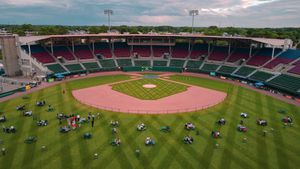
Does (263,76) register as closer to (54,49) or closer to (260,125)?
(260,125)

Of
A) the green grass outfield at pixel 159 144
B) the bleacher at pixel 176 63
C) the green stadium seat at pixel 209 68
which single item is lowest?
the green grass outfield at pixel 159 144

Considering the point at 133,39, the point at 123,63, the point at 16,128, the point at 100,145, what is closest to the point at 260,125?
the point at 100,145

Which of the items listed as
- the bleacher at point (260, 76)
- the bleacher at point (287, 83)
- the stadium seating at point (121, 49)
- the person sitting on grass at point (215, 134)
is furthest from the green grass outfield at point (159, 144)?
the stadium seating at point (121, 49)

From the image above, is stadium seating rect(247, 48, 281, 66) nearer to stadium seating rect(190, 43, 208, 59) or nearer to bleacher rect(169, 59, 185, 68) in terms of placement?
stadium seating rect(190, 43, 208, 59)

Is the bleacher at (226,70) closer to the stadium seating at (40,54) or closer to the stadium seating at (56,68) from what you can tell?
the stadium seating at (56,68)

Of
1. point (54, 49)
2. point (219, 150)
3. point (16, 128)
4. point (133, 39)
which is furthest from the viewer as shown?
point (133, 39)

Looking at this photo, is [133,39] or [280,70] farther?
[133,39]
